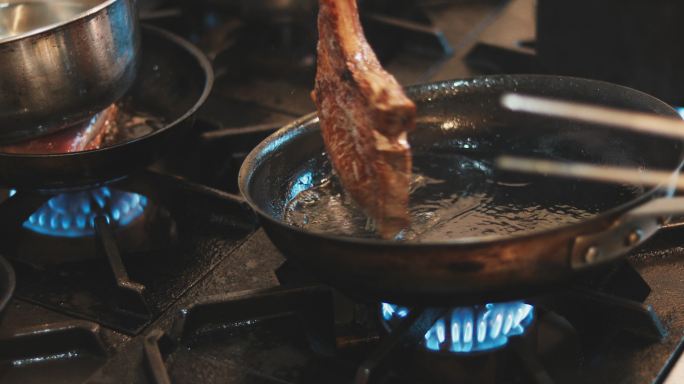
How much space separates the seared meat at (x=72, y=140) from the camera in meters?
1.13

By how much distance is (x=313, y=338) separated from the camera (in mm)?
954

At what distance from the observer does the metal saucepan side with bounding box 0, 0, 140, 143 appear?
1022 millimetres

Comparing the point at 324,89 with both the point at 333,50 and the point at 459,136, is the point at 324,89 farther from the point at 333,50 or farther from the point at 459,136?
the point at 459,136

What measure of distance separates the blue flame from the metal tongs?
0.51 m

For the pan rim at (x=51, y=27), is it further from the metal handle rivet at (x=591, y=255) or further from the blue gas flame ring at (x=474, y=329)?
the metal handle rivet at (x=591, y=255)

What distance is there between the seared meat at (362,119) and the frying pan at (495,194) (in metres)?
0.09

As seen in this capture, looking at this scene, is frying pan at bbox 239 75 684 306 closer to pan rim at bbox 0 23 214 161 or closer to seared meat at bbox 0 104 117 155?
pan rim at bbox 0 23 214 161

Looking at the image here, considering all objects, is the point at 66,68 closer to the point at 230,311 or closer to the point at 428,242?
the point at 230,311

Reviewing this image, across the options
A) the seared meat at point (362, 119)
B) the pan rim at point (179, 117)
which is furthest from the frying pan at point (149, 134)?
the seared meat at point (362, 119)

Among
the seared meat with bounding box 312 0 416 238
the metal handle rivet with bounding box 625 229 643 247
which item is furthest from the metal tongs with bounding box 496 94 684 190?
the seared meat with bounding box 312 0 416 238

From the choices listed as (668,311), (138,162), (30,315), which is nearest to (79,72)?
(138,162)

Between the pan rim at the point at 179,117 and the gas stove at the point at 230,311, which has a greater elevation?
the pan rim at the point at 179,117

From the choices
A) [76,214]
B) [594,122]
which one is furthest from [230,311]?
[594,122]

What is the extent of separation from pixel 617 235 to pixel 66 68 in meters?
0.66
